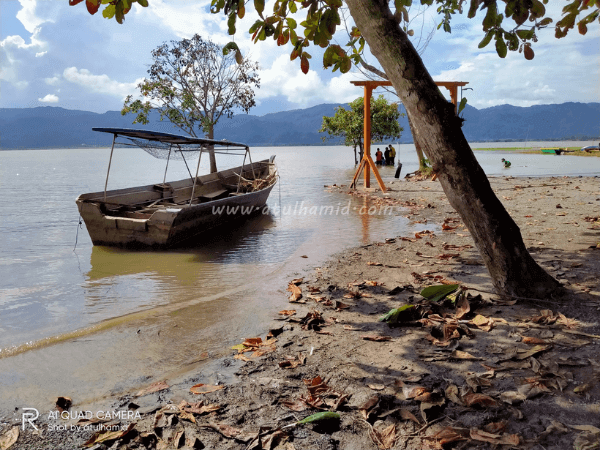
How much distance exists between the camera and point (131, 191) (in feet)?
36.8

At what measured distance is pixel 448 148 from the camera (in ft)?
13.2

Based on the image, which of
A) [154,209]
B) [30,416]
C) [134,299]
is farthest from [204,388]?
[154,209]

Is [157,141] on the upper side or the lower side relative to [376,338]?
upper

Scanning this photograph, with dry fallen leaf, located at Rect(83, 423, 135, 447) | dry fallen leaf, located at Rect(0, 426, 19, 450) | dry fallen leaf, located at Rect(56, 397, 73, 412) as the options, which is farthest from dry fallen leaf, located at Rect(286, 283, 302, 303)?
dry fallen leaf, located at Rect(0, 426, 19, 450)

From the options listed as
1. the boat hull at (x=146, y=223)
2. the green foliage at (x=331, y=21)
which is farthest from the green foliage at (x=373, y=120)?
the green foliage at (x=331, y=21)

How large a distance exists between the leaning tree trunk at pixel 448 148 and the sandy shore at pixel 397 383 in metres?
0.34

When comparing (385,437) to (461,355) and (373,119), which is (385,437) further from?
(373,119)

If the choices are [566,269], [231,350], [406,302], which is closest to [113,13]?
[231,350]

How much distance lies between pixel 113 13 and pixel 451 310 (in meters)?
4.06

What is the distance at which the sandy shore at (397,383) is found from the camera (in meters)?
2.46

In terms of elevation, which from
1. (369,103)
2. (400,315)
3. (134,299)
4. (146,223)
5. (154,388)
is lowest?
(134,299)

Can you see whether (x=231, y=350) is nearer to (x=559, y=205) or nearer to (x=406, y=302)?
(x=406, y=302)

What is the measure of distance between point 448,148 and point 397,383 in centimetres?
216

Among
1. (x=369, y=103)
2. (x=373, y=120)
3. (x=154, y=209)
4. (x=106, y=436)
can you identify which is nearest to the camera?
(x=106, y=436)
